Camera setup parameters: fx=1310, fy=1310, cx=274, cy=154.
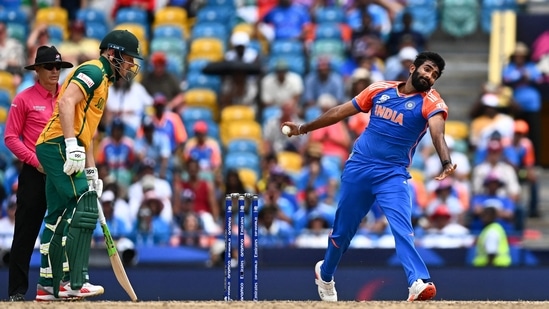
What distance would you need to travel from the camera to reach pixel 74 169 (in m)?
9.54

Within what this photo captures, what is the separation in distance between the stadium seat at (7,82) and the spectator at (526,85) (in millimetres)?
6502

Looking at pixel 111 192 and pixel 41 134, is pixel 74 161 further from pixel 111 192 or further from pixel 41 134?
pixel 111 192

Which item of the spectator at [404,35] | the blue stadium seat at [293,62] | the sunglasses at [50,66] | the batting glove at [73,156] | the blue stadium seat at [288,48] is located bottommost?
the batting glove at [73,156]

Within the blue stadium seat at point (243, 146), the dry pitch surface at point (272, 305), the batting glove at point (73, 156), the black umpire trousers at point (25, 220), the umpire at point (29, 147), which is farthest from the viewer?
the blue stadium seat at point (243, 146)

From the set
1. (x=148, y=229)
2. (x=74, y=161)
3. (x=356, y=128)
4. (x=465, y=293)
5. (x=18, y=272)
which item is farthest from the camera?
(x=356, y=128)

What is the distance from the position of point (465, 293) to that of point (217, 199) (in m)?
3.31

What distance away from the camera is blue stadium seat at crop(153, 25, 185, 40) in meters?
18.4

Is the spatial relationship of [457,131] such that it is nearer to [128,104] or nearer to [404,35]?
[404,35]

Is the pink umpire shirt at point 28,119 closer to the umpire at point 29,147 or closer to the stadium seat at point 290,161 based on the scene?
the umpire at point 29,147

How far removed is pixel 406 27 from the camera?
1778 cm

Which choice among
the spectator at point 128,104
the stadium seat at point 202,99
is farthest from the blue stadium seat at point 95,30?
the stadium seat at point 202,99

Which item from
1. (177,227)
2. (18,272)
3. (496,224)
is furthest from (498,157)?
(18,272)

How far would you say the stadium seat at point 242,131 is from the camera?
16516 mm

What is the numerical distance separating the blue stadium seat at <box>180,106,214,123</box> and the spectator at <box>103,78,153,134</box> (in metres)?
0.47
